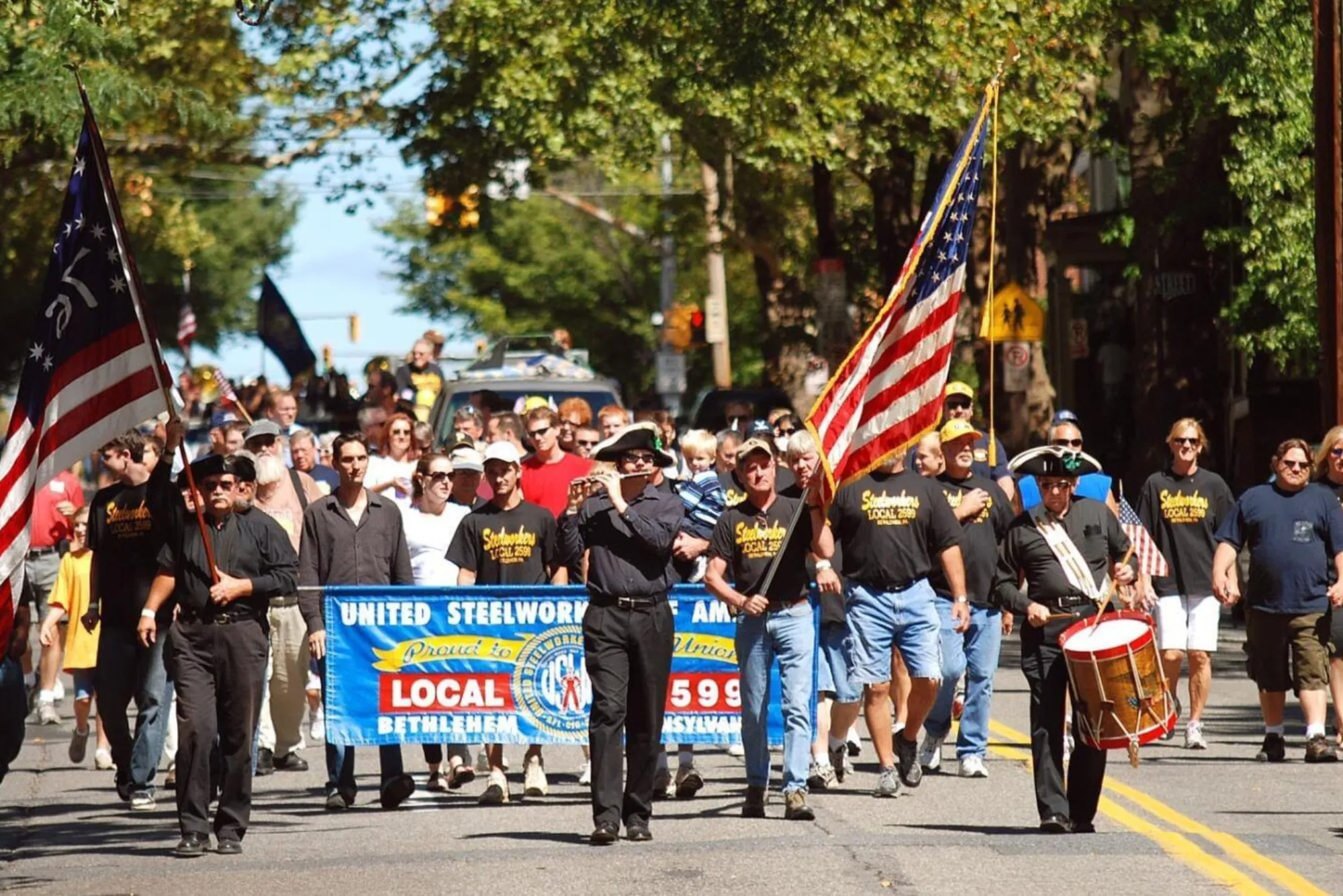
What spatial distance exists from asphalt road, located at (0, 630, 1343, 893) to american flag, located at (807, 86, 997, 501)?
1.81m

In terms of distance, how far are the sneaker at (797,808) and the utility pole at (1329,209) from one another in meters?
9.47

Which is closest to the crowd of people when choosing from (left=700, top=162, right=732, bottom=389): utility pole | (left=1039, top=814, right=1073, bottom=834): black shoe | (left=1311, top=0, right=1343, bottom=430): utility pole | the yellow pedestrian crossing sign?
(left=1039, top=814, right=1073, bottom=834): black shoe

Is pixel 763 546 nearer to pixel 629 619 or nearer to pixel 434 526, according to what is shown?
pixel 629 619

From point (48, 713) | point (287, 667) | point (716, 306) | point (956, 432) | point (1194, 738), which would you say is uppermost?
point (716, 306)

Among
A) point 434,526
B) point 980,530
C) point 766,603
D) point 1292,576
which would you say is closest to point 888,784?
point 766,603

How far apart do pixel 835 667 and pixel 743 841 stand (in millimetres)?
2536

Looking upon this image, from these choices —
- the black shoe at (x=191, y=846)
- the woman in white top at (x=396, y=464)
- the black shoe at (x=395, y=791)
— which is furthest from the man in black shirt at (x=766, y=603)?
the woman in white top at (x=396, y=464)

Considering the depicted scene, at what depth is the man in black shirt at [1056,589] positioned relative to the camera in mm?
11398

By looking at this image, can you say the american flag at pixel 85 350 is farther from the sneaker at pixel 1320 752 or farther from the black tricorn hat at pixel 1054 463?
the sneaker at pixel 1320 752

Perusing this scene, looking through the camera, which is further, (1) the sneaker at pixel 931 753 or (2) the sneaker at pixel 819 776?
(1) the sneaker at pixel 931 753

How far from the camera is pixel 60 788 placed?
48.4 ft

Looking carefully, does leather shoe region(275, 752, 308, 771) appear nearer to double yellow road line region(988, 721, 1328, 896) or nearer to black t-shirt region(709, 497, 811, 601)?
black t-shirt region(709, 497, 811, 601)

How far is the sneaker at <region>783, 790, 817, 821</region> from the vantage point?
1216cm

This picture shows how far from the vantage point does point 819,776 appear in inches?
527
